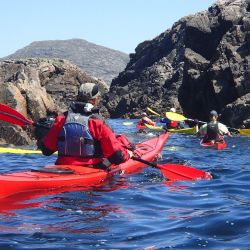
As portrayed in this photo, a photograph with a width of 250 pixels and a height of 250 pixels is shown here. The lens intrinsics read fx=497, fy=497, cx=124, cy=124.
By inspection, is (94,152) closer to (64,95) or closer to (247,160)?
(247,160)

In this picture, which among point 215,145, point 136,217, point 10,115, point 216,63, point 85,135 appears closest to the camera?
point 136,217

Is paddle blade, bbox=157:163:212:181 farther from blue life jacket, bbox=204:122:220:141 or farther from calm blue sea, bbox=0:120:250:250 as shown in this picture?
blue life jacket, bbox=204:122:220:141

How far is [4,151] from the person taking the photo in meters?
12.8

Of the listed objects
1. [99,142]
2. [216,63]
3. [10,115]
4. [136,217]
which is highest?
[216,63]

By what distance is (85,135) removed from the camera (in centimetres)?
735

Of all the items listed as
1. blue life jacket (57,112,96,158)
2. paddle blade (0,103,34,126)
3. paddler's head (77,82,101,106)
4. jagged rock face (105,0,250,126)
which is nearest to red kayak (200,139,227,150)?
paddle blade (0,103,34,126)

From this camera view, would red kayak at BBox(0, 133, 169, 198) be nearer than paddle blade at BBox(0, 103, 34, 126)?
Yes

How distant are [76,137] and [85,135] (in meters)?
0.14

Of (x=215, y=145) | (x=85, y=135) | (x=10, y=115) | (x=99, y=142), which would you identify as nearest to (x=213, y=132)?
(x=215, y=145)

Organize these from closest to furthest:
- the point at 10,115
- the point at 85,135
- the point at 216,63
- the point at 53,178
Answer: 1. the point at 53,178
2. the point at 85,135
3. the point at 10,115
4. the point at 216,63

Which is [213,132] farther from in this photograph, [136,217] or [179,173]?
[136,217]

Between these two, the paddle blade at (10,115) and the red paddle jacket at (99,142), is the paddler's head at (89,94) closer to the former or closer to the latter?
the red paddle jacket at (99,142)

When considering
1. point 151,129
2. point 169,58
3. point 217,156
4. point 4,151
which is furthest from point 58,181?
point 169,58

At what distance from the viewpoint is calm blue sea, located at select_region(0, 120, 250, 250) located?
4.40m
